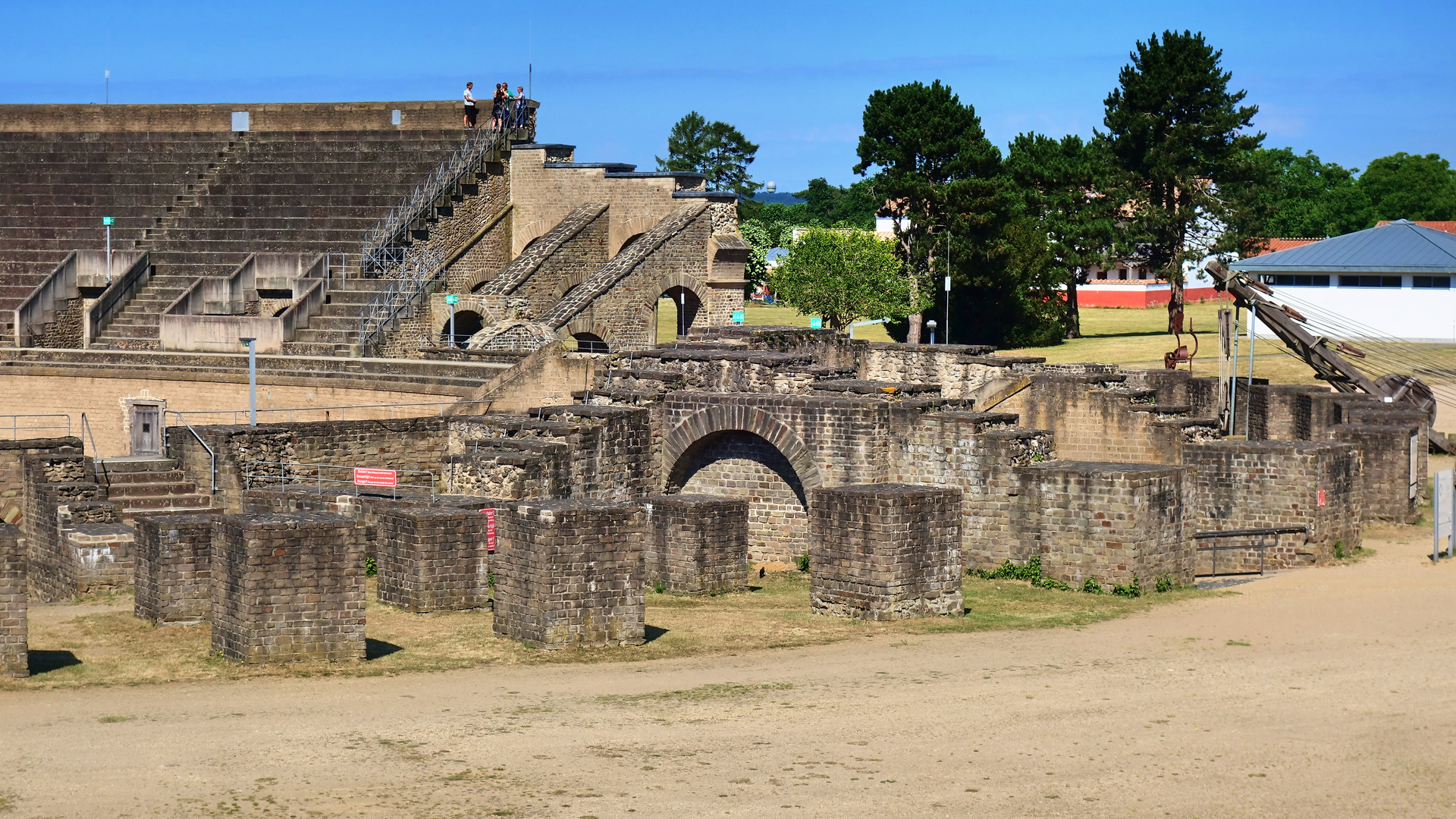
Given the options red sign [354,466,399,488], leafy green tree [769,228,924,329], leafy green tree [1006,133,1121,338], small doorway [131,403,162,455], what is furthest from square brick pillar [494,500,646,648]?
leafy green tree [1006,133,1121,338]

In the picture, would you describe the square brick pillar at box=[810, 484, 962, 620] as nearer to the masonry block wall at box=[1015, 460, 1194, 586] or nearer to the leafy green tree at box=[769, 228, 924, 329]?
the masonry block wall at box=[1015, 460, 1194, 586]

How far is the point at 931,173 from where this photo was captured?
173ft

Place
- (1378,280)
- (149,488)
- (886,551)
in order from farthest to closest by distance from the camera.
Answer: (1378,280) → (149,488) → (886,551)

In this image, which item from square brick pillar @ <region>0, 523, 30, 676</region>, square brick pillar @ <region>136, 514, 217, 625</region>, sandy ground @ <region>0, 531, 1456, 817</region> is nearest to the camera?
sandy ground @ <region>0, 531, 1456, 817</region>

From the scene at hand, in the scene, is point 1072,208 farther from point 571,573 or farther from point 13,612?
point 13,612

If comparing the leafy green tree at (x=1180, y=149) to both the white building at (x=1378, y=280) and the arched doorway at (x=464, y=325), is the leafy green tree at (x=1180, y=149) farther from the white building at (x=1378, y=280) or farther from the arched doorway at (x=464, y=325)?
the arched doorway at (x=464, y=325)

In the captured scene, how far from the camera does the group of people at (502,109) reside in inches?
1628

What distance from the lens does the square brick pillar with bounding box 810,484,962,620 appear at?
18375mm

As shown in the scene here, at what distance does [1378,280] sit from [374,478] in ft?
118

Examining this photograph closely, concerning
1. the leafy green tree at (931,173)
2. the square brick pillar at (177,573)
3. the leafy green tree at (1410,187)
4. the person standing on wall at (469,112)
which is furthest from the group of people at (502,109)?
the leafy green tree at (1410,187)

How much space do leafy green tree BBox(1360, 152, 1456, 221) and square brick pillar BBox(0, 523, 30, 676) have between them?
302 ft

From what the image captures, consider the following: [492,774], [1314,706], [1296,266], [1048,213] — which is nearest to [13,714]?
[492,774]

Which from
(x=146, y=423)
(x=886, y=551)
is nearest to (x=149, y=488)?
(x=146, y=423)

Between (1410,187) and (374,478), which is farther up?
(1410,187)
